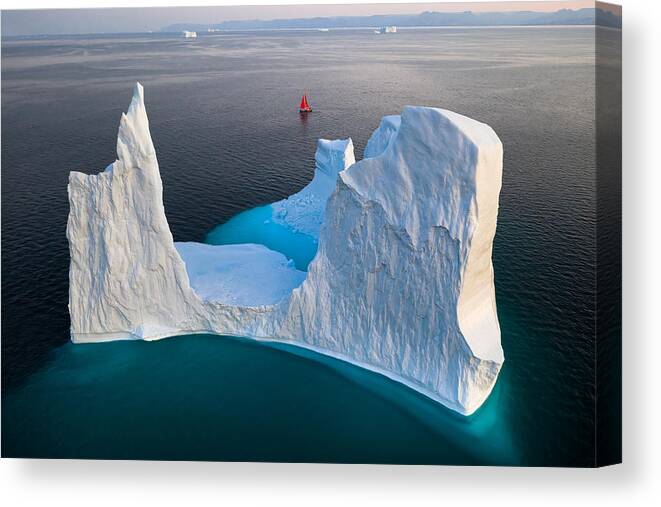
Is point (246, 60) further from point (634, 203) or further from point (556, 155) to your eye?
point (634, 203)

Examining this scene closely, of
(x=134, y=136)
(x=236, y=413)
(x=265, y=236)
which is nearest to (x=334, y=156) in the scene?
(x=265, y=236)

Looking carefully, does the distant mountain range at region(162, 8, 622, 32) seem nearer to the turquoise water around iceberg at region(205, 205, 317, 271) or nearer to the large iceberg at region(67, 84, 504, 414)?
the large iceberg at region(67, 84, 504, 414)

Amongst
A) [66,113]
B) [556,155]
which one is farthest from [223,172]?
[556,155]

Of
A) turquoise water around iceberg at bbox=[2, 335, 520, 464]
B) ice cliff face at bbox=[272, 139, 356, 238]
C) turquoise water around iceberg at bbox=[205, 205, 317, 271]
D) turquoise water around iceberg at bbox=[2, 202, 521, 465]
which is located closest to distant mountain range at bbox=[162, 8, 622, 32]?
ice cliff face at bbox=[272, 139, 356, 238]

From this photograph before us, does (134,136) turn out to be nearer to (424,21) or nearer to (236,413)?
(236,413)

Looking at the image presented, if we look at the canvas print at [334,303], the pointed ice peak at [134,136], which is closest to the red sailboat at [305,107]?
the canvas print at [334,303]

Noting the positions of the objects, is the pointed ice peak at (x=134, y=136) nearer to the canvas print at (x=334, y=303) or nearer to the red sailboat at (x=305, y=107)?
the canvas print at (x=334, y=303)
